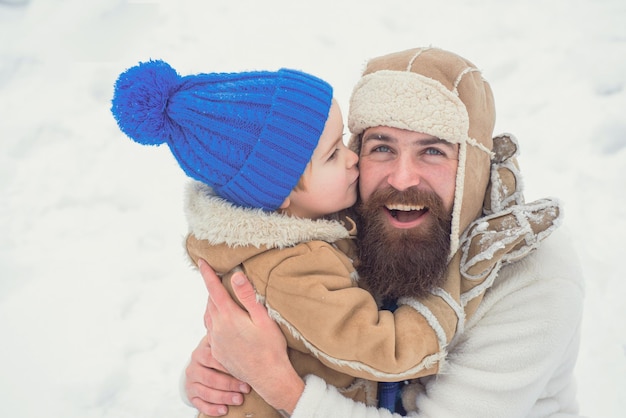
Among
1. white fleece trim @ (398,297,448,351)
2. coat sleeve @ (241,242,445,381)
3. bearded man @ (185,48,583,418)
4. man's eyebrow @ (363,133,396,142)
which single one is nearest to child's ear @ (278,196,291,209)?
coat sleeve @ (241,242,445,381)

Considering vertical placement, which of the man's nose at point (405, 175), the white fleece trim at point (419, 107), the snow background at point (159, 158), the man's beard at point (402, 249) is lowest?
the snow background at point (159, 158)

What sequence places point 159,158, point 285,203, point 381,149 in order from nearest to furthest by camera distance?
point 285,203
point 381,149
point 159,158

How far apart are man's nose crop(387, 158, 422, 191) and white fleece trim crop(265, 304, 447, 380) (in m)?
0.57

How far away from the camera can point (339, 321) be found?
1.71 metres

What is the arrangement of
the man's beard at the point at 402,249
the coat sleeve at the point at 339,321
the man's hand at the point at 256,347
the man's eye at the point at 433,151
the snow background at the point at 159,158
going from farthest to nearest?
the snow background at the point at 159,158
the man's eye at the point at 433,151
the man's beard at the point at 402,249
the man's hand at the point at 256,347
the coat sleeve at the point at 339,321

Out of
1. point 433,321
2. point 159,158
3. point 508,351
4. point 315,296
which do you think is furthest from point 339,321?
point 159,158

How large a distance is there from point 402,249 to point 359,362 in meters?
0.46

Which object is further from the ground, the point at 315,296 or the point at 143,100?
the point at 143,100

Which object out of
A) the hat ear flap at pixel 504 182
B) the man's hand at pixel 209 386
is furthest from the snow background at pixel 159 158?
the hat ear flap at pixel 504 182

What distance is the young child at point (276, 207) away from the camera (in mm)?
1729

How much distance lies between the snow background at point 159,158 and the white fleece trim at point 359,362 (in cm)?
177

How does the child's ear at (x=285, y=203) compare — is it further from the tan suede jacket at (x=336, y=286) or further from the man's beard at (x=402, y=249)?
the man's beard at (x=402, y=249)

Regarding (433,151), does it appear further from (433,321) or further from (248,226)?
(248,226)

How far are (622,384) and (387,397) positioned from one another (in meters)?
1.82
